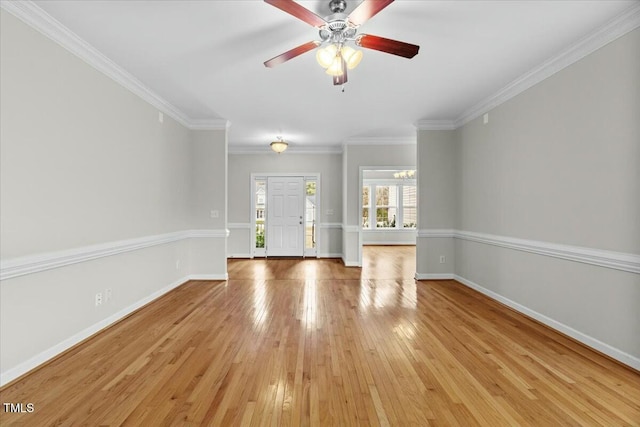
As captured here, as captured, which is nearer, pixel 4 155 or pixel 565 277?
pixel 4 155

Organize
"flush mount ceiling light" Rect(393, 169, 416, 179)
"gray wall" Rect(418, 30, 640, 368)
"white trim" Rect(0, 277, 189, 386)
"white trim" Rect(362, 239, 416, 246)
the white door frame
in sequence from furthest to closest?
"white trim" Rect(362, 239, 416, 246)
"flush mount ceiling light" Rect(393, 169, 416, 179)
the white door frame
"gray wall" Rect(418, 30, 640, 368)
"white trim" Rect(0, 277, 189, 386)

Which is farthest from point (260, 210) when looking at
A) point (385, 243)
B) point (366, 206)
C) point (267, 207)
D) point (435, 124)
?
point (385, 243)

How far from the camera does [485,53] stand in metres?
3.12

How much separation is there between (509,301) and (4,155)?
5.13 metres

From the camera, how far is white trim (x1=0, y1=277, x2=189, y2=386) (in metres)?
2.22

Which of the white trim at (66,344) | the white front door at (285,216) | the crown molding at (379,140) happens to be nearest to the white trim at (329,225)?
the white front door at (285,216)

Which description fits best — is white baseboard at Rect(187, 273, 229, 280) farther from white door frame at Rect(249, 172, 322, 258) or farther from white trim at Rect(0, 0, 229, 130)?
white trim at Rect(0, 0, 229, 130)

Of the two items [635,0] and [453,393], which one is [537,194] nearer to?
[635,0]

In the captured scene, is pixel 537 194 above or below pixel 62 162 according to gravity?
below

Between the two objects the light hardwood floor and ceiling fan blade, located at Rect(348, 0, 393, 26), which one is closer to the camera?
the light hardwood floor

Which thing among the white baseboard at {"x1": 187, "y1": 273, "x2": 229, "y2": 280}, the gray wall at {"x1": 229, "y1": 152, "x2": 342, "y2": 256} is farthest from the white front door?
the white baseboard at {"x1": 187, "y1": 273, "x2": 229, "y2": 280}

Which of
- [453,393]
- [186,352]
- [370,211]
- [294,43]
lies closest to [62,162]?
[186,352]

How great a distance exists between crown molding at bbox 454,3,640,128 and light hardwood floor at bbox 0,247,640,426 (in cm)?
266

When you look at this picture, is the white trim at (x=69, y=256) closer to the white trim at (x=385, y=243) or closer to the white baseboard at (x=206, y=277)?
the white baseboard at (x=206, y=277)
